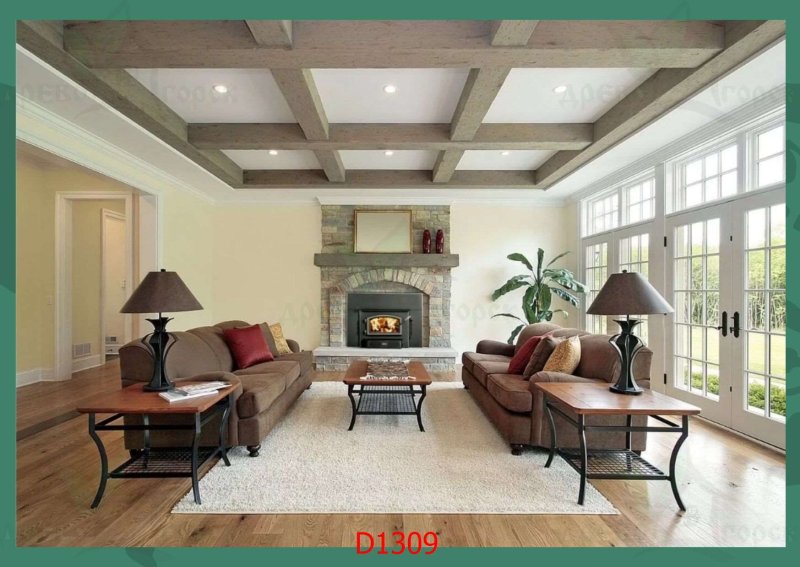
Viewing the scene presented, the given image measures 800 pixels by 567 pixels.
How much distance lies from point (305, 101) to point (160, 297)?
6.14 feet

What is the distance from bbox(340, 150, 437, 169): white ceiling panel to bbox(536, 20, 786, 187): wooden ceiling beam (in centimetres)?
168

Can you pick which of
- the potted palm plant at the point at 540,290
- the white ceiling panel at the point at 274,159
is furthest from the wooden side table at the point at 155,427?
the potted palm plant at the point at 540,290

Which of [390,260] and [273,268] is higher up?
[390,260]

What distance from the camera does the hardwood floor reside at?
1.88 m

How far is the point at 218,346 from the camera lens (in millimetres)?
3607

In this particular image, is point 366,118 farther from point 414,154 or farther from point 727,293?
point 727,293

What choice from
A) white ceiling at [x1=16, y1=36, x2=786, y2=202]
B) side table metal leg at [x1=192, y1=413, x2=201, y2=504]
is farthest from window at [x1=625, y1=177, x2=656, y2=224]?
side table metal leg at [x1=192, y1=413, x2=201, y2=504]

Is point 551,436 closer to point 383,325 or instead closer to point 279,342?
point 279,342

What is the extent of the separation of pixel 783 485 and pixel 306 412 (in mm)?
3595

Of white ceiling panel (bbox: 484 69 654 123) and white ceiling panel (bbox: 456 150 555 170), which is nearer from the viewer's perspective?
white ceiling panel (bbox: 484 69 654 123)

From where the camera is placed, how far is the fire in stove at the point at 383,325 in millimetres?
6121

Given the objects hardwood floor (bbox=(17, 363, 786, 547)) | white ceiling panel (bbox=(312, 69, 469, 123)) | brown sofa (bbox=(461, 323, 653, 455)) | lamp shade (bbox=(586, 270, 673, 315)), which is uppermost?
white ceiling panel (bbox=(312, 69, 469, 123))

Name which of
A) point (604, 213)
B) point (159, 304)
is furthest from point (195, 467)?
point (604, 213)

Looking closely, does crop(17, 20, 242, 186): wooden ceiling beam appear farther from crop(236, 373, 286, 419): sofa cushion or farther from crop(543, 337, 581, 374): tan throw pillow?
crop(543, 337, 581, 374): tan throw pillow
